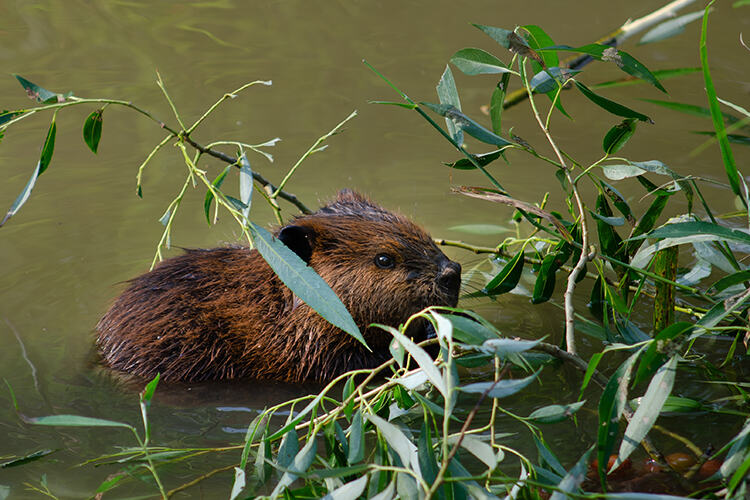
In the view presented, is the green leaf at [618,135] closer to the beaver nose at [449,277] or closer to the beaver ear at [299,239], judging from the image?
the beaver nose at [449,277]

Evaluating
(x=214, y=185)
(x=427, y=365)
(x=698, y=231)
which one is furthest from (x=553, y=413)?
(x=214, y=185)

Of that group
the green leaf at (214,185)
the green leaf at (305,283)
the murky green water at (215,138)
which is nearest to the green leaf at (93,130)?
the green leaf at (214,185)

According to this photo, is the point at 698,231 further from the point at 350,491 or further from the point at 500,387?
the point at 350,491

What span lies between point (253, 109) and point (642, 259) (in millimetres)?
3765

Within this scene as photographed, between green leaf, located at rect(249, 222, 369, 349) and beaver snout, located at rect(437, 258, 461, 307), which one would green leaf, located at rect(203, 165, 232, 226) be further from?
beaver snout, located at rect(437, 258, 461, 307)

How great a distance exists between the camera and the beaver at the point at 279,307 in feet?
10.6

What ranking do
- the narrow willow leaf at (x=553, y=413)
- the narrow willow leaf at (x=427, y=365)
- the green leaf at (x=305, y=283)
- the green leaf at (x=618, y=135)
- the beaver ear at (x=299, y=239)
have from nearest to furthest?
the narrow willow leaf at (x=427, y=365) < the narrow willow leaf at (x=553, y=413) < the green leaf at (x=305, y=283) < the green leaf at (x=618, y=135) < the beaver ear at (x=299, y=239)

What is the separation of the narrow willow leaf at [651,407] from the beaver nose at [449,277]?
131cm

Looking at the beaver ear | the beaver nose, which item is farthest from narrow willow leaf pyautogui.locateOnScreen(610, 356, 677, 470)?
the beaver ear

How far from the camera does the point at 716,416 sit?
278cm

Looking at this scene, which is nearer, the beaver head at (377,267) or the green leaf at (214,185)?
the green leaf at (214,185)

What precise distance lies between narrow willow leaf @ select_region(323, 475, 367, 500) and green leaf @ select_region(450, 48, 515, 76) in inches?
49.4

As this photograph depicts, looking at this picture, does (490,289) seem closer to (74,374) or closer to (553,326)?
(553,326)

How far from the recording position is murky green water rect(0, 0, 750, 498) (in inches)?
124
